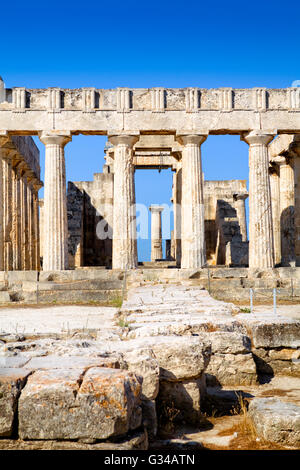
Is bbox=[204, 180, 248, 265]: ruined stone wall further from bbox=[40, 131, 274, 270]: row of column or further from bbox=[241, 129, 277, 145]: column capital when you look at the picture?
bbox=[241, 129, 277, 145]: column capital

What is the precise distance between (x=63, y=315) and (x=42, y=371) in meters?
8.43

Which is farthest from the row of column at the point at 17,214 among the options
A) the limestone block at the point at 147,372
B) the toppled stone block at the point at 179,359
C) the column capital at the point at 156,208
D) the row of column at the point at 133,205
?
the limestone block at the point at 147,372

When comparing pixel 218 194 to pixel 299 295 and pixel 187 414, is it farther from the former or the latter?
pixel 187 414

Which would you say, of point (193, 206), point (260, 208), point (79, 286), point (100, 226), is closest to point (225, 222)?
point (100, 226)

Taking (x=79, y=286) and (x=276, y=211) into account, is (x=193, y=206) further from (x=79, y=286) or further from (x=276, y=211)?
(x=276, y=211)

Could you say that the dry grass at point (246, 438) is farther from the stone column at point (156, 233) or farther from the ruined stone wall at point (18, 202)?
the stone column at point (156, 233)

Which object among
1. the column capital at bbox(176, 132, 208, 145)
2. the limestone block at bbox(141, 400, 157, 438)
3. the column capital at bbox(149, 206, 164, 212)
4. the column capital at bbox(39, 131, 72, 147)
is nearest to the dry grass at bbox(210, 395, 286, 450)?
the limestone block at bbox(141, 400, 157, 438)

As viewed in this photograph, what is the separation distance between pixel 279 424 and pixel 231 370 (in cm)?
237

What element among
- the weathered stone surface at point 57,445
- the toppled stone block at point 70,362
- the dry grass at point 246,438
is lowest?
the dry grass at point 246,438

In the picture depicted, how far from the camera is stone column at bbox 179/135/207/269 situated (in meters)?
19.8

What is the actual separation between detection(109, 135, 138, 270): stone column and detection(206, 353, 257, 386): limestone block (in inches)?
499

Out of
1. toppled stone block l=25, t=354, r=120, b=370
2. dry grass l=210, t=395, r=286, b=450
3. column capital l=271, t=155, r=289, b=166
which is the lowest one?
dry grass l=210, t=395, r=286, b=450

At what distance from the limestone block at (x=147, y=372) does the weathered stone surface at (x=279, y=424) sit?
107 centimetres

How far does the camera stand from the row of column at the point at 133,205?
770 inches
